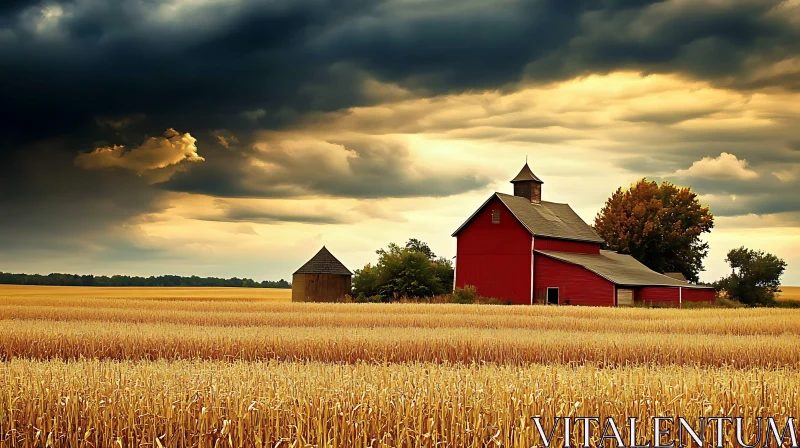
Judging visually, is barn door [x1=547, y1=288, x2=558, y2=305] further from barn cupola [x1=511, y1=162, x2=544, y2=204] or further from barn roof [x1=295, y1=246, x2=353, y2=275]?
barn roof [x1=295, y1=246, x2=353, y2=275]

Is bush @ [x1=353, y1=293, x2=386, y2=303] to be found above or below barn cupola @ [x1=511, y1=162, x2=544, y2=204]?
below

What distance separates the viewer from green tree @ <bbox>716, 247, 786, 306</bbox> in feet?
267

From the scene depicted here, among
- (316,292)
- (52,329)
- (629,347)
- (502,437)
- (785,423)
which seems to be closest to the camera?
(502,437)

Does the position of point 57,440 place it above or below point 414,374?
below

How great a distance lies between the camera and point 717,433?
9383 mm

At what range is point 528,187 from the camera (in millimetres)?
74688

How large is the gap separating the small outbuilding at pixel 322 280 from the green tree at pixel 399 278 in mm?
1320

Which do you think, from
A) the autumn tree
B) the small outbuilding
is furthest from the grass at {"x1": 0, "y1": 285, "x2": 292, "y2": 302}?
the autumn tree

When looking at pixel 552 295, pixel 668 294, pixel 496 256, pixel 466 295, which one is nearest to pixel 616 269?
pixel 668 294

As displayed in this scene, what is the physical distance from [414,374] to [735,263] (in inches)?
3173

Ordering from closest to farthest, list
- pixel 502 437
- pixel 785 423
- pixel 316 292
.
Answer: pixel 502 437
pixel 785 423
pixel 316 292

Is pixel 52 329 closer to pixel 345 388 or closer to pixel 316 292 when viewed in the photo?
pixel 345 388

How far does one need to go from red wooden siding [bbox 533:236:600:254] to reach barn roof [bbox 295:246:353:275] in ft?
57.6

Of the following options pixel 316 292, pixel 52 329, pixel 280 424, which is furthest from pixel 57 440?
pixel 316 292
